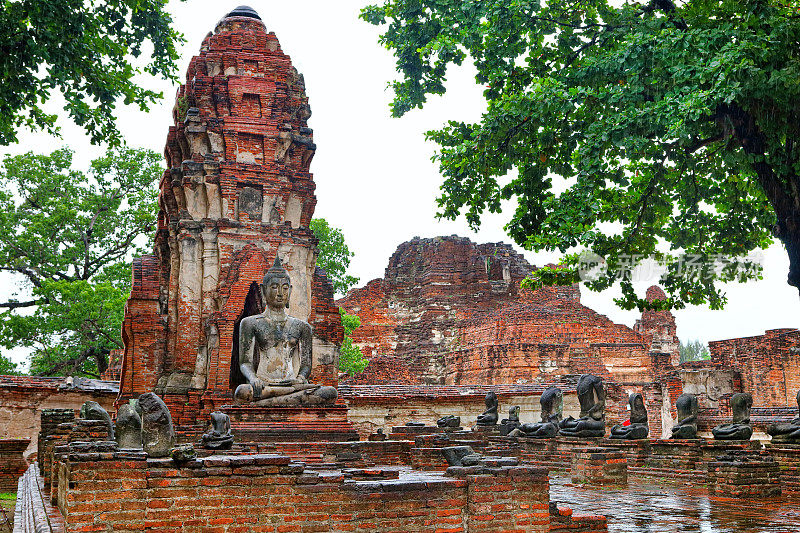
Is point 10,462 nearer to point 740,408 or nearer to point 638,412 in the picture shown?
point 638,412

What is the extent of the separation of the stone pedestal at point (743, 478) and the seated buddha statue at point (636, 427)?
2611mm

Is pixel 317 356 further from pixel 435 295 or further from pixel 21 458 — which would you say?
pixel 435 295

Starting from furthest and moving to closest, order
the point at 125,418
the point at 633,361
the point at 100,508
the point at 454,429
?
1. the point at 633,361
2. the point at 454,429
3. the point at 125,418
4. the point at 100,508

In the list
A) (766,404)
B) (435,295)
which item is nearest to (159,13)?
(766,404)

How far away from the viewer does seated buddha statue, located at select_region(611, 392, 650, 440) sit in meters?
11.0

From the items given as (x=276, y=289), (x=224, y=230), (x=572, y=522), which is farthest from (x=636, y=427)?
(x=224, y=230)

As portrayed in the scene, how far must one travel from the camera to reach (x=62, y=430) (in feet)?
27.1

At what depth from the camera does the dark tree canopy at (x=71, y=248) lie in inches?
830

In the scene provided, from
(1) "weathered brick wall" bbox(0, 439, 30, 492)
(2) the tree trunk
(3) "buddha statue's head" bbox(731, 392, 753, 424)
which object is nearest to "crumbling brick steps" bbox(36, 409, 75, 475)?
(1) "weathered brick wall" bbox(0, 439, 30, 492)

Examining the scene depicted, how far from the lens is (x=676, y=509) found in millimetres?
7000

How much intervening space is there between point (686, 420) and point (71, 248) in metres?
20.2

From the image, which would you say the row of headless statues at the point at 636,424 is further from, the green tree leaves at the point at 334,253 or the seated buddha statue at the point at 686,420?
the green tree leaves at the point at 334,253

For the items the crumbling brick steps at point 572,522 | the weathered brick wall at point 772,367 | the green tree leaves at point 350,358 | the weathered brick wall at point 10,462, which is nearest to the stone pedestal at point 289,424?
the crumbling brick steps at point 572,522

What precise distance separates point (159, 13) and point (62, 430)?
669 centimetres
